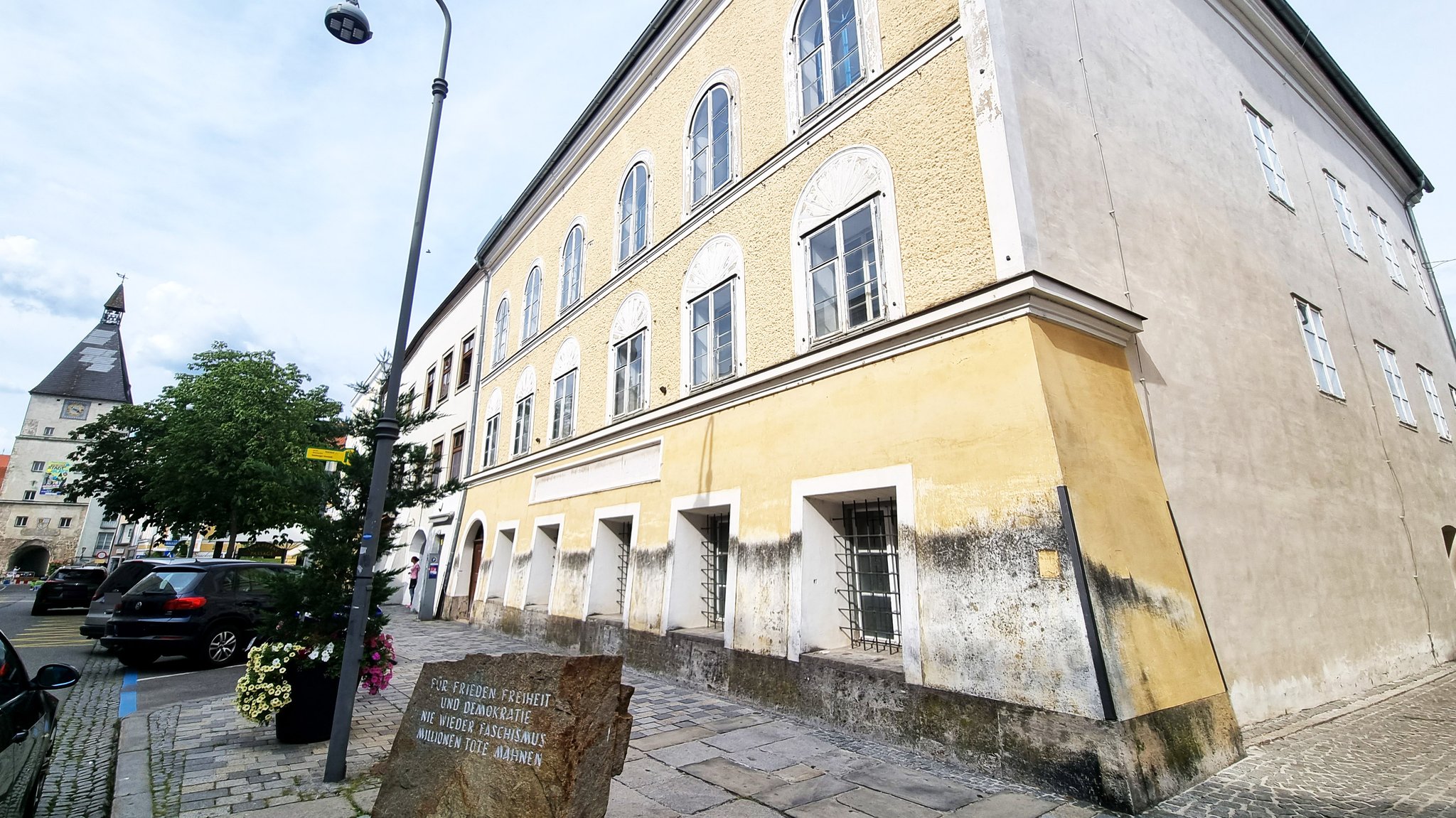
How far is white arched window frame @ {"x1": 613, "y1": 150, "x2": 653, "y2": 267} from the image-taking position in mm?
12828

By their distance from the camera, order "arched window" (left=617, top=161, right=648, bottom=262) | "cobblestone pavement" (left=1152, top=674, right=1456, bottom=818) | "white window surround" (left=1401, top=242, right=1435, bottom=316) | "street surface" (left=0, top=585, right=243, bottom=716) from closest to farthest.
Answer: "cobblestone pavement" (left=1152, top=674, right=1456, bottom=818) < "street surface" (left=0, top=585, right=243, bottom=716) < "arched window" (left=617, top=161, right=648, bottom=262) < "white window surround" (left=1401, top=242, right=1435, bottom=316)

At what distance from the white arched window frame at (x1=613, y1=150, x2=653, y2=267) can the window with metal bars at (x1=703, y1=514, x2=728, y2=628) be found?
5.61m

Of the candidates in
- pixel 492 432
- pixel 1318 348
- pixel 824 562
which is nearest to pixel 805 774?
pixel 824 562

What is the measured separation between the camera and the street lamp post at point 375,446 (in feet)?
16.5

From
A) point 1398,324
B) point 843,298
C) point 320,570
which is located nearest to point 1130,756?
point 843,298

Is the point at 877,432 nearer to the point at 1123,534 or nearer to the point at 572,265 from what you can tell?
the point at 1123,534

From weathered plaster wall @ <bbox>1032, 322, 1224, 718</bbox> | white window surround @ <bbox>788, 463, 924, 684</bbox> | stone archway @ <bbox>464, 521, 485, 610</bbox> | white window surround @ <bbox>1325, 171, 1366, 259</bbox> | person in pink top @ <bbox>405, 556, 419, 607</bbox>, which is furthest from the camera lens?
person in pink top @ <bbox>405, 556, 419, 607</bbox>

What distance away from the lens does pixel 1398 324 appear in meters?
13.1

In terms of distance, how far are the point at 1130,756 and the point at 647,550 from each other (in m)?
7.09

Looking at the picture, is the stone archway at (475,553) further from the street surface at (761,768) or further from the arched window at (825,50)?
the arched window at (825,50)

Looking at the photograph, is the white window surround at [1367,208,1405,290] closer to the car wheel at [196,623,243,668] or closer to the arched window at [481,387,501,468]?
the arched window at [481,387,501,468]

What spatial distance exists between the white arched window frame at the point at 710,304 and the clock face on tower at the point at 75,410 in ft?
269

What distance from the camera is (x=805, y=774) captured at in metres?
5.23

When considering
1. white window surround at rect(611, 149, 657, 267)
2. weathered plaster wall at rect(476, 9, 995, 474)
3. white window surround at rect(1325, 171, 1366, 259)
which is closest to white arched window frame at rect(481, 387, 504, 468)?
weathered plaster wall at rect(476, 9, 995, 474)
